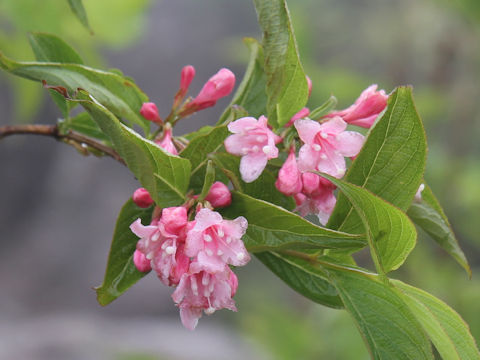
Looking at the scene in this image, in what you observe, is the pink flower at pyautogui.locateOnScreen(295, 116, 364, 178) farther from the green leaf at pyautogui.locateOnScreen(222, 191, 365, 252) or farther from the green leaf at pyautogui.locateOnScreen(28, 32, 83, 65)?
the green leaf at pyautogui.locateOnScreen(28, 32, 83, 65)

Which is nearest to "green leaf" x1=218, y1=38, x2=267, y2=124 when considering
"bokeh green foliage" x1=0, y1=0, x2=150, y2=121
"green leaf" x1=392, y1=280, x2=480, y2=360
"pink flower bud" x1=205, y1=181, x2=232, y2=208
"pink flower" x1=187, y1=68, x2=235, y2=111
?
"pink flower" x1=187, y1=68, x2=235, y2=111

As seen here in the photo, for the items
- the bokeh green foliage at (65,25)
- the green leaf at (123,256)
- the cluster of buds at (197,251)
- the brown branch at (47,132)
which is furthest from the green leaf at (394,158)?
the bokeh green foliage at (65,25)

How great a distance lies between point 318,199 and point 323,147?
3.2 inches

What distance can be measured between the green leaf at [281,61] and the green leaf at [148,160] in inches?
5.1

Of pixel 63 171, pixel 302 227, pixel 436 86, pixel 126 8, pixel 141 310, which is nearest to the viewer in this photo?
pixel 302 227

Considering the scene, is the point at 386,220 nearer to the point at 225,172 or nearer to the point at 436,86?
the point at 225,172

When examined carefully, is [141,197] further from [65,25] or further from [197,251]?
[65,25]

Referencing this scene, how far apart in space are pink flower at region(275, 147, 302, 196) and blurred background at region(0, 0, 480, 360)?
35.7 inches

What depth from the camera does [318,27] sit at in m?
5.73

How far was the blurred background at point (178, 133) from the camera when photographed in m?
2.45

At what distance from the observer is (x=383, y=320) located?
64 cm

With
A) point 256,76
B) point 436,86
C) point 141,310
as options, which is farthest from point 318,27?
point 256,76

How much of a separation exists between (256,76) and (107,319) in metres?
6.25

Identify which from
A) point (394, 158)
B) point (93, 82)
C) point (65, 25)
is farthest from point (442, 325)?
point (65, 25)
